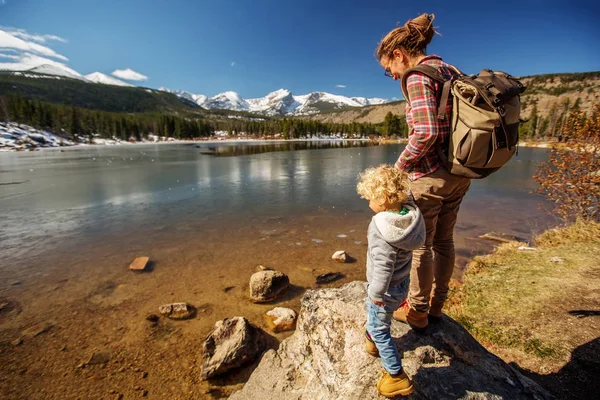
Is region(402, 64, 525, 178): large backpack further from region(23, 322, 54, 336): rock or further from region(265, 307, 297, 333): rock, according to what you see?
region(23, 322, 54, 336): rock

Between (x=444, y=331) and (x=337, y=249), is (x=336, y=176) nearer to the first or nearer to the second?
(x=337, y=249)

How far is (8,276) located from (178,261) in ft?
15.7

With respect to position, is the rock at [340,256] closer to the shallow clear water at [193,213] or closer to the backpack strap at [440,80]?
the shallow clear water at [193,213]

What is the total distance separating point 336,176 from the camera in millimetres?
26562

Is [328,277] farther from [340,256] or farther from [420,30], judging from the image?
[420,30]

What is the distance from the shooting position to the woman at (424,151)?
2707 mm

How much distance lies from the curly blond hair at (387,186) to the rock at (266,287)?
5603 millimetres

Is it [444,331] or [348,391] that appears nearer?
[348,391]

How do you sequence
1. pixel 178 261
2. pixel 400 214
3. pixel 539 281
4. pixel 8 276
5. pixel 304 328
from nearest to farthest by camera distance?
pixel 400 214 < pixel 304 328 < pixel 539 281 < pixel 8 276 < pixel 178 261

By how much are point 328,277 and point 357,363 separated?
5528 millimetres

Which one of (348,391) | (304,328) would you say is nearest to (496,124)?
(348,391)

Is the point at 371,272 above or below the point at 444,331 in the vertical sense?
above

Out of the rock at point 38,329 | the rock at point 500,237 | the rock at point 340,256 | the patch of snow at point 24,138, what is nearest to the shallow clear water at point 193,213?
the rock at point 500,237

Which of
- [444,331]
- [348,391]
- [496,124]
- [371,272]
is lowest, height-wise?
[348,391]
